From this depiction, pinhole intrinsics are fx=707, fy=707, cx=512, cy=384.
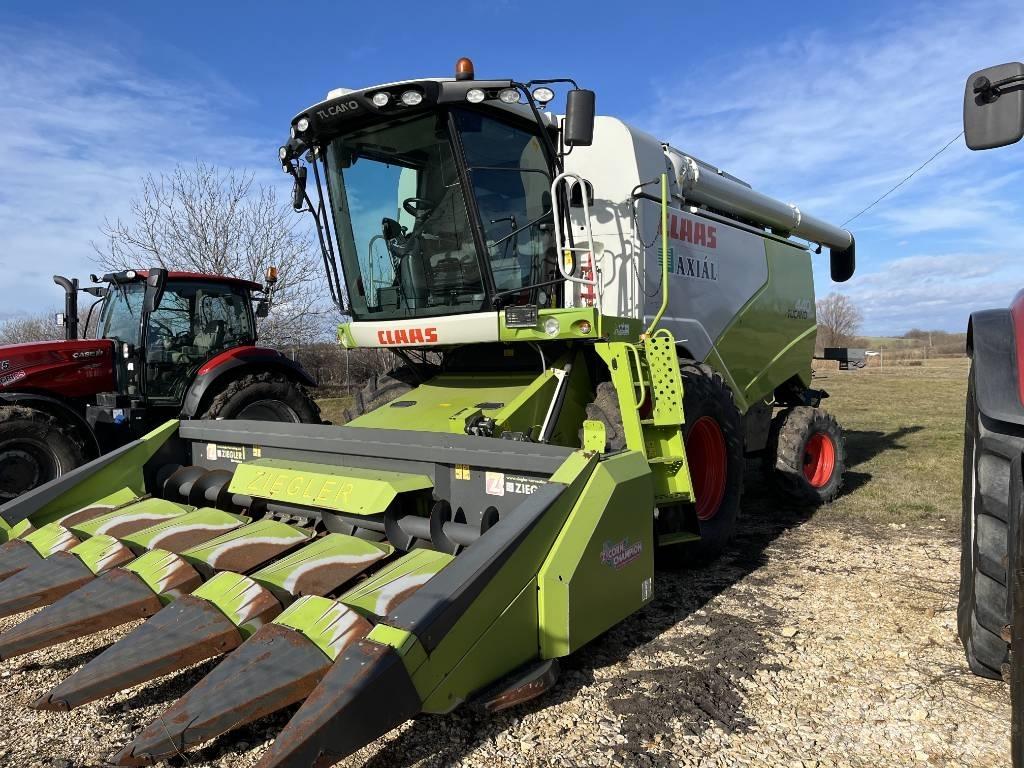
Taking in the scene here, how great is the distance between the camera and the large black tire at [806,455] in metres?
5.98

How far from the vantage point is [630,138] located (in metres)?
4.57

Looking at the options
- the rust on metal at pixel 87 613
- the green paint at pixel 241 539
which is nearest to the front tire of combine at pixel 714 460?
the green paint at pixel 241 539

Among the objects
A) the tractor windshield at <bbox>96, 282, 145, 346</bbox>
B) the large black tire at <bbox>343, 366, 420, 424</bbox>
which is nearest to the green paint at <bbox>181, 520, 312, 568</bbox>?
the large black tire at <bbox>343, 366, 420, 424</bbox>

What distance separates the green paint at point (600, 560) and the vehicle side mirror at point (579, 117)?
170 centimetres

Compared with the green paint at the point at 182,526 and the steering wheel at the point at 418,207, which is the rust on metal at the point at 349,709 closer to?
the green paint at the point at 182,526

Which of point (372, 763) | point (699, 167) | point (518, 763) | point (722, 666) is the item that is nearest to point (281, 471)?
point (372, 763)

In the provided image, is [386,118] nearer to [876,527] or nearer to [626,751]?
[626,751]

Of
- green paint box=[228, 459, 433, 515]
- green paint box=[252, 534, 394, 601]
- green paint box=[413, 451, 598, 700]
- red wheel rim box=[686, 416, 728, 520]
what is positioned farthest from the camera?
red wheel rim box=[686, 416, 728, 520]

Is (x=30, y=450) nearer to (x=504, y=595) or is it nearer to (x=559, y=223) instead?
(x=559, y=223)

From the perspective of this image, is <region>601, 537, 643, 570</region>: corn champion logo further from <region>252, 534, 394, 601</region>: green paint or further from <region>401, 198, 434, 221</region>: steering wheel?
<region>401, 198, 434, 221</region>: steering wheel

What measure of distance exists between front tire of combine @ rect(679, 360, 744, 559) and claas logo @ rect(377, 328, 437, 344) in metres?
1.55

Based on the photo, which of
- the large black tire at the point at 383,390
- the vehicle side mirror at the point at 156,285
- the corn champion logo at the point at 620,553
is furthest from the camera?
the vehicle side mirror at the point at 156,285

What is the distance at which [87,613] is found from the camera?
2.60 meters

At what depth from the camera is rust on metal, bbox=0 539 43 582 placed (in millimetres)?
3125
